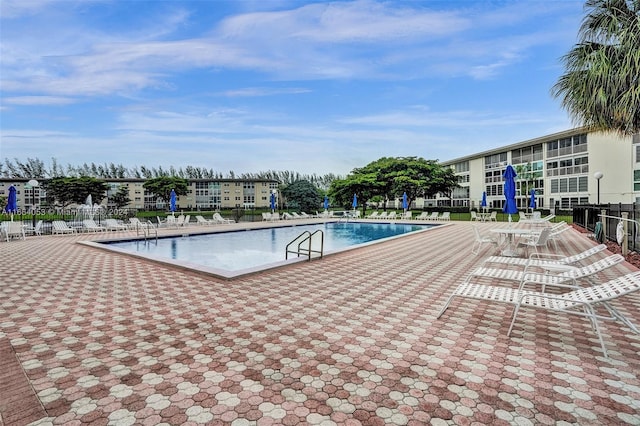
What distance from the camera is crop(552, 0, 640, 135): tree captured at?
26.5 ft

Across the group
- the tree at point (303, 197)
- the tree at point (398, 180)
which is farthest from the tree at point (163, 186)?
the tree at point (398, 180)

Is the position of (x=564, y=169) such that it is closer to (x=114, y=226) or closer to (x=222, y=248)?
(x=222, y=248)

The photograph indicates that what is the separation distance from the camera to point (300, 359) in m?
3.04

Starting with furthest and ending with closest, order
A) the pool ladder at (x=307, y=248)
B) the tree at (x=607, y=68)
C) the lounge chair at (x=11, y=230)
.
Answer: the lounge chair at (x=11, y=230), the tree at (x=607, y=68), the pool ladder at (x=307, y=248)

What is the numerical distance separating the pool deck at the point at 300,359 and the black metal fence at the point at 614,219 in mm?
5065

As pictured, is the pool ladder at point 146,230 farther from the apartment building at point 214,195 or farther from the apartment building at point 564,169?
the apartment building at point 214,195

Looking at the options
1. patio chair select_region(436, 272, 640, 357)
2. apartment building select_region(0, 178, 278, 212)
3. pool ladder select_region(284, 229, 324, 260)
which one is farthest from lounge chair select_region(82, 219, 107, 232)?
apartment building select_region(0, 178, 278, 212)

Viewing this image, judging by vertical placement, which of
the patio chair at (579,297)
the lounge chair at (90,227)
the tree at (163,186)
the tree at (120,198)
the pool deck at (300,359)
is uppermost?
the tree at (163,186)

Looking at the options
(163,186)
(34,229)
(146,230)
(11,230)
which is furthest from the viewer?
(163,186)

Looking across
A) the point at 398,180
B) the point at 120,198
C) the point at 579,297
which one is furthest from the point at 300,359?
the point at 120,198

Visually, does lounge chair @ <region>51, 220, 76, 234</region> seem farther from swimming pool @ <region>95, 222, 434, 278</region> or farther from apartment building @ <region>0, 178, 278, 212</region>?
apartment building @ <region>0, 178, 278, 212</region>

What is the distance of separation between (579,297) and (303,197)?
57036 millimetres

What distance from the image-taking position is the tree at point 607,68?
8.08m

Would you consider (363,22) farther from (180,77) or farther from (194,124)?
(194,124)
